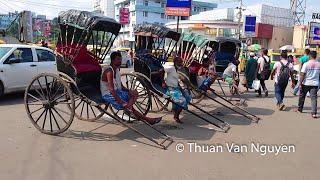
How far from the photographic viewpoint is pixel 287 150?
6352 millimetres

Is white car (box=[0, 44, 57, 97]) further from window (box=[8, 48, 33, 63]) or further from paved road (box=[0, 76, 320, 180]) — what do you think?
paved road (box=[0, 76, 320, 180])

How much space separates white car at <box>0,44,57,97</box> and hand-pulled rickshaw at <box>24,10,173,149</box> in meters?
2.78

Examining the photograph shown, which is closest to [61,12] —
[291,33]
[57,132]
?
[57,132]

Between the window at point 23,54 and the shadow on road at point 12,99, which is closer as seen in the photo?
the shadow on road at point 12,99

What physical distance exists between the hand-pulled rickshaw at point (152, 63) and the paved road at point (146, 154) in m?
0.61

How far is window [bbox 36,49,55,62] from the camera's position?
37.1 feet

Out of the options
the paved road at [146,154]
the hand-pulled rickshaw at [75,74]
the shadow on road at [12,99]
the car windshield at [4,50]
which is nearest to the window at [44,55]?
the car windshield at [4,50]

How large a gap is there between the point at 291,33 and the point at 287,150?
50862mm

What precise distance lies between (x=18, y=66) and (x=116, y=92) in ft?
15.3

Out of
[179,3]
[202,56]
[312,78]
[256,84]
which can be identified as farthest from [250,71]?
[179,3]

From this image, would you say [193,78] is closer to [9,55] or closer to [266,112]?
[266,112]

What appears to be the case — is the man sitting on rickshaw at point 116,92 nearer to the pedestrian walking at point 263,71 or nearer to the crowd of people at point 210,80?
the crowd of people at point 210,80

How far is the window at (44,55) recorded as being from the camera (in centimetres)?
1131

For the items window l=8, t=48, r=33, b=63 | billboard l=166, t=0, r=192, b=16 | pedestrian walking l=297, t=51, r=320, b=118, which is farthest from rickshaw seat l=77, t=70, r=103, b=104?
billboard l=166, t=0, r=192, b=16
